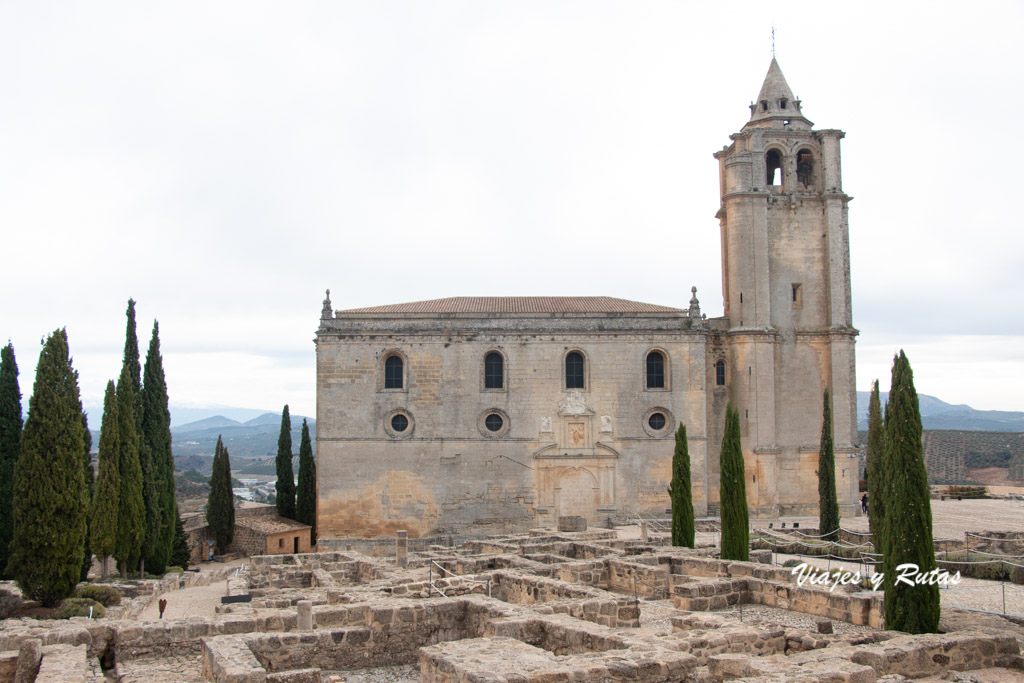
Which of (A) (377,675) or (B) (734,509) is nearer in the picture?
(A) (377,675)

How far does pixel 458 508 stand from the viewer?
97.1 feet

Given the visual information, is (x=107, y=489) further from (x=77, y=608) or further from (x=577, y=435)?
(x=577, y=435)

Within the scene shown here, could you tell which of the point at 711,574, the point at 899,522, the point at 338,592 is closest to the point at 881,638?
the point at 899,522

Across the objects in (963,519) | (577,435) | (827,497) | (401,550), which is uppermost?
(577,435)

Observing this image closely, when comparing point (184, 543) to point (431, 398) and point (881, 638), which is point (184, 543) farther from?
point (881, 638)

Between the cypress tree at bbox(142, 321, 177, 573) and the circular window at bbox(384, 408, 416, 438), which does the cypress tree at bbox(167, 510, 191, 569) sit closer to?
the cypress tree at bbox(142, 321, 177, 573)

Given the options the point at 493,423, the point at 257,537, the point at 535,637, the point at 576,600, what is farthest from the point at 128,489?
the point at 535,637

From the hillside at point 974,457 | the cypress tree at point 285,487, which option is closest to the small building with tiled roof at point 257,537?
the cypress tree at point 285,487

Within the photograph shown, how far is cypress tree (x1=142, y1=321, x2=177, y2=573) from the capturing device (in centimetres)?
2442

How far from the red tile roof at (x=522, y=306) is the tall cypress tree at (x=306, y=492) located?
21.2ft

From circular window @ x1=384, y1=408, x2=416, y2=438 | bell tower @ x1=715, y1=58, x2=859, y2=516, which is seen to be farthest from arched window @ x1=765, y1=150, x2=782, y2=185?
circular window @ x1=384, y1=408, x2=416, y2=438

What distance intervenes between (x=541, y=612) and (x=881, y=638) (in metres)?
4.80

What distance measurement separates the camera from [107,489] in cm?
2188

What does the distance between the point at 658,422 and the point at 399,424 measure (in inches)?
381
